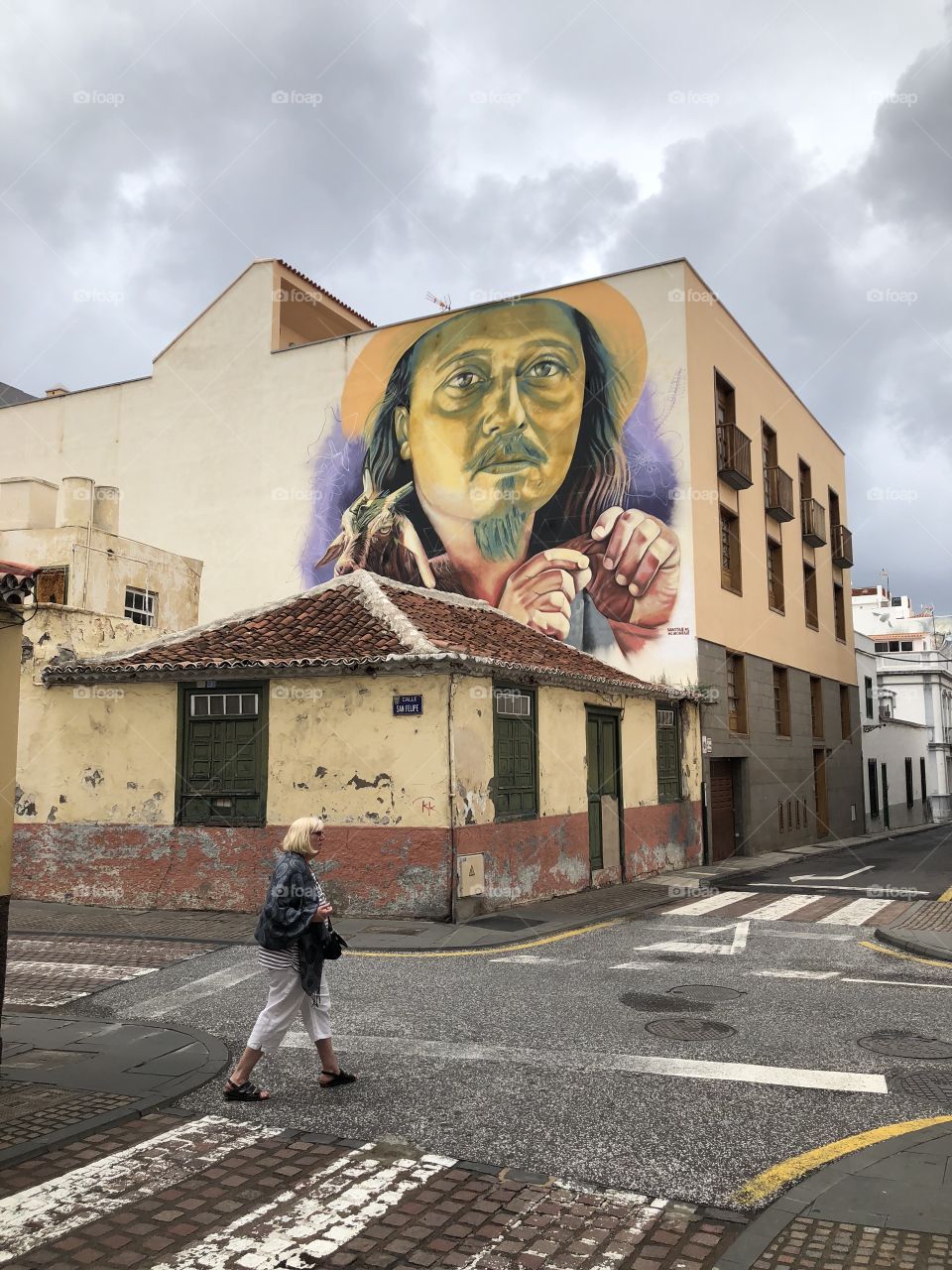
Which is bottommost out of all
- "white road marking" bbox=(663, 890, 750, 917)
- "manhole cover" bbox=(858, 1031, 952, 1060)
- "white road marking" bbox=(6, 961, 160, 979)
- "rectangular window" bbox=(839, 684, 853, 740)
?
"white road marking" bbox=(663, 890, 750, 917)

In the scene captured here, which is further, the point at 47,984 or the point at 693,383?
the point at 693,383

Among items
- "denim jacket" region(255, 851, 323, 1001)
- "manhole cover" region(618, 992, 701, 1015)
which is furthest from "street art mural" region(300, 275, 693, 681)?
"denim jacket" region(255, 851, 323, 1001)

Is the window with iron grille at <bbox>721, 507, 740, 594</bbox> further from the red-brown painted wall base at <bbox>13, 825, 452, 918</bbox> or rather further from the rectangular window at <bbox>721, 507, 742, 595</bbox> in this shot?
the red-brown painted wall base at <bbox>13, 825, 452, 918</bbox>

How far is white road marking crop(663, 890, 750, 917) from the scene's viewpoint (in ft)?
48.3

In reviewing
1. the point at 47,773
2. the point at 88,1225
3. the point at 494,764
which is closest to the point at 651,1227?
the point at 88,1225

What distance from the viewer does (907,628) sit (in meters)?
69.2

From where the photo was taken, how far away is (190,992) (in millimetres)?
8938

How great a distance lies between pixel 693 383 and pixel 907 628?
5221cm

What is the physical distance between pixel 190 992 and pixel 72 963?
2.24 metres

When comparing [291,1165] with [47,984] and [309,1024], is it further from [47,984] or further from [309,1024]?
[47,984]

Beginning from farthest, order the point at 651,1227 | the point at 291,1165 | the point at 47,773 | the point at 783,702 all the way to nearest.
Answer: the point at 783,702 < the point at 47,773 < the point at 291,1165 < the point at 651,1227

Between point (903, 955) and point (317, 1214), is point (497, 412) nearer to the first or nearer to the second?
point (903, 955)

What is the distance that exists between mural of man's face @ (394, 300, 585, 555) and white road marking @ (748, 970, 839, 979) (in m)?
16.0

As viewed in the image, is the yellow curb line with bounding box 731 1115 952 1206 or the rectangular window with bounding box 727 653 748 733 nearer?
the yellow curb line with bounding box 731 1115 952 1206
